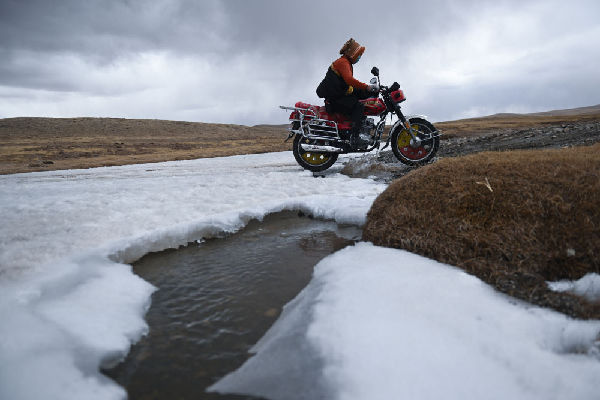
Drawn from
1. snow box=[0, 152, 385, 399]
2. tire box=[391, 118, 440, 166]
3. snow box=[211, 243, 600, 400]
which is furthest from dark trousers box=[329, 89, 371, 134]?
snow box=[211, 243, 600, 400]

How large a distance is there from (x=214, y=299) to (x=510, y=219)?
286 centimetres

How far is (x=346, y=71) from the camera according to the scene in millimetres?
8094

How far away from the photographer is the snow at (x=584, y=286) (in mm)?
2406

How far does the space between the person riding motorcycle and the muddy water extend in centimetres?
463

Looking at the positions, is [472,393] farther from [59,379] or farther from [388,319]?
[59,379]

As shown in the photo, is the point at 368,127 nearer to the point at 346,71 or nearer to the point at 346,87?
the point at 346,87

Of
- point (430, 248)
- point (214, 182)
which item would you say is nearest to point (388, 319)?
point (430, 248)

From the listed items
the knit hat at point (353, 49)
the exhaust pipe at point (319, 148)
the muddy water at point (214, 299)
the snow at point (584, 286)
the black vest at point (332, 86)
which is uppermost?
the knit hat at point (353, 49)

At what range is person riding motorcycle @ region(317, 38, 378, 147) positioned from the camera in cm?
816

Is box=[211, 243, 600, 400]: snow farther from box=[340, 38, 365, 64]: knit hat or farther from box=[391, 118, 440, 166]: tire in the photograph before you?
box=[340, 38, 365, 64]: knit hat

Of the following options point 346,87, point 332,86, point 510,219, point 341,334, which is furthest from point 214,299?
point 346,87

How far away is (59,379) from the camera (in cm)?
189

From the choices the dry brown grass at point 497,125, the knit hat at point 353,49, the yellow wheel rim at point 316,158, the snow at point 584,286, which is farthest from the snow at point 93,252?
the dry brown grass at point 497,125

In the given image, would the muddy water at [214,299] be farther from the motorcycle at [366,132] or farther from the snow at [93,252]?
the motorcycle at [366,132]
